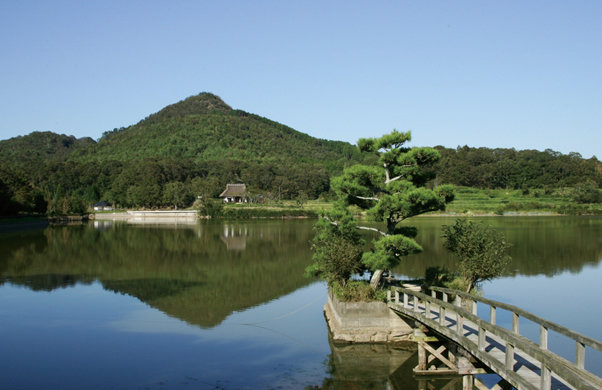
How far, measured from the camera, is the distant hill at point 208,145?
152 metres

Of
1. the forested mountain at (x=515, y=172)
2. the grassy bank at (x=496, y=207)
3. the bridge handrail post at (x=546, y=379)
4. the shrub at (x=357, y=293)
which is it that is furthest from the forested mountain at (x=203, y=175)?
the bridge handrail post at (x=546, y=379)

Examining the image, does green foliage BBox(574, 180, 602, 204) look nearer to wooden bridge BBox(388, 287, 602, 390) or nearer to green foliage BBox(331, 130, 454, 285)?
green foliage BBox(331, 130, 454, 285)

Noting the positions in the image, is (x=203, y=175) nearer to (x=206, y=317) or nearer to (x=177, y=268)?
(x=177, y=268)

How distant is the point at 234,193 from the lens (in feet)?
357

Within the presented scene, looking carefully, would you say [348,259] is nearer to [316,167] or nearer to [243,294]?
[243,294]

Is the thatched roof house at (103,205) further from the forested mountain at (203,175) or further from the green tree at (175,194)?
the green tree at (175,194)

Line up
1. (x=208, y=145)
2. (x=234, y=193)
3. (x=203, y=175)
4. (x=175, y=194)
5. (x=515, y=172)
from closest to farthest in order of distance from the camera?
1. (x=175, y=194)
2. (x=234, y=193)
3. (x=515, y=172)
4. (x=203, y=175)
5. (x=208, y=145)

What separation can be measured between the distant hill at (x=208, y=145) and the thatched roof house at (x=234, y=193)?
102ft

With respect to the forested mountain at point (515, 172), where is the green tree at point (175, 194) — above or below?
below

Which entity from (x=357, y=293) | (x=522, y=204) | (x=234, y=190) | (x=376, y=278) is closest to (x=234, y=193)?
(x=234, y=190)


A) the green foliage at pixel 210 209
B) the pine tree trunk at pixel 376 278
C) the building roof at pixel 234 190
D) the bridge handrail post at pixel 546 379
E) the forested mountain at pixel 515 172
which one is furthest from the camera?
the forested mountain at pixel 515 172

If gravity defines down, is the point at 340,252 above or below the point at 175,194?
below

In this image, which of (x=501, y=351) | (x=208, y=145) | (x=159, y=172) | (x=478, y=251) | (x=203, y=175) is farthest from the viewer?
(x=208, y=145)

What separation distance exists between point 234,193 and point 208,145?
61.1 m
